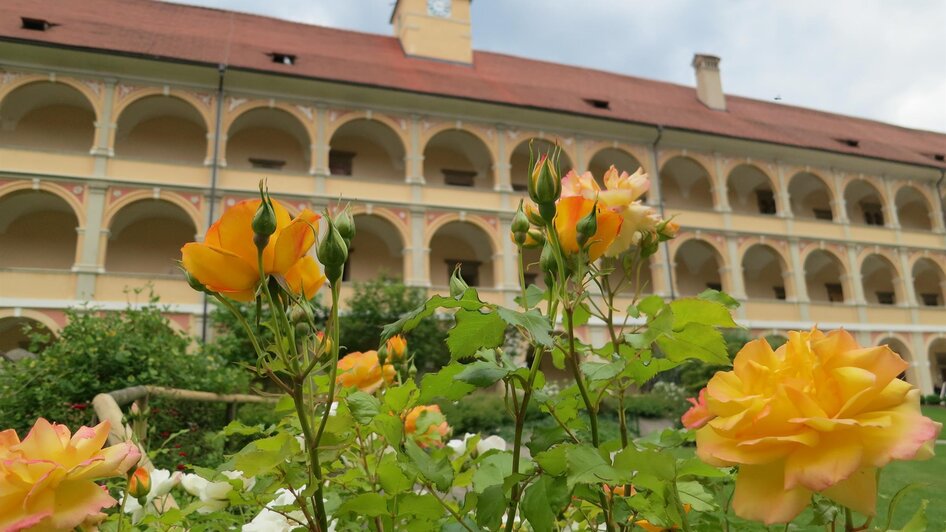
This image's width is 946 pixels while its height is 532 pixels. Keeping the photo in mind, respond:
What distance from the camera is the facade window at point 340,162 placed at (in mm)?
18797

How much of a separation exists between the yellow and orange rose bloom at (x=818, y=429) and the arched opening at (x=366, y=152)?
60.4ft

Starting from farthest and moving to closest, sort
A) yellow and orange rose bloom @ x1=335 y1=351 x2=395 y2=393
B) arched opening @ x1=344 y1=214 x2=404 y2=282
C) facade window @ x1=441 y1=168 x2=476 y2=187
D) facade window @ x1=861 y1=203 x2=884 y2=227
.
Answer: facade window @ x1=861 y1=203 x2=884 y2=227
facade window @ x1=441 y1=168 x2=476 y2=187
arched opening @ x1=344 y1=214 x2=404 y2=282
yellow and orange rose bloom @ x1=335 y1=351 x2=395 y2=393

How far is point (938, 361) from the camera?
24500mm

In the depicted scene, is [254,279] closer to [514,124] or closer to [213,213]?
[213,213]

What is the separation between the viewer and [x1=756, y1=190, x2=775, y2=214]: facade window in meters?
23.2

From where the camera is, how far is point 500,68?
22.5 metres

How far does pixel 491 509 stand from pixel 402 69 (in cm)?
1976

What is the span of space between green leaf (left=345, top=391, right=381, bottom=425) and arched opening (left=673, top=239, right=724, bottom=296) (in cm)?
2281

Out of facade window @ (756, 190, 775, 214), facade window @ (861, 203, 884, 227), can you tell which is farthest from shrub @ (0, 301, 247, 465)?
facade window @ (861, 203, 884, 227)

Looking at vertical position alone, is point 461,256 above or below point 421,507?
above

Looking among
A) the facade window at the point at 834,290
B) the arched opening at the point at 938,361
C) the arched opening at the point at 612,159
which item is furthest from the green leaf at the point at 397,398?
the arched opening at the point at 938,361

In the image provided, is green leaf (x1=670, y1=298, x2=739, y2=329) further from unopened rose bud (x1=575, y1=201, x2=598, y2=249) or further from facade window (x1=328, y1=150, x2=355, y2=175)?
facade window (x1=328, y1=150, x2=355, y2=175)

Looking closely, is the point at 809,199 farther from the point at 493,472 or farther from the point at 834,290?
the point at 493,472

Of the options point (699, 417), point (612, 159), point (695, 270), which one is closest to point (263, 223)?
point (699, 417)
